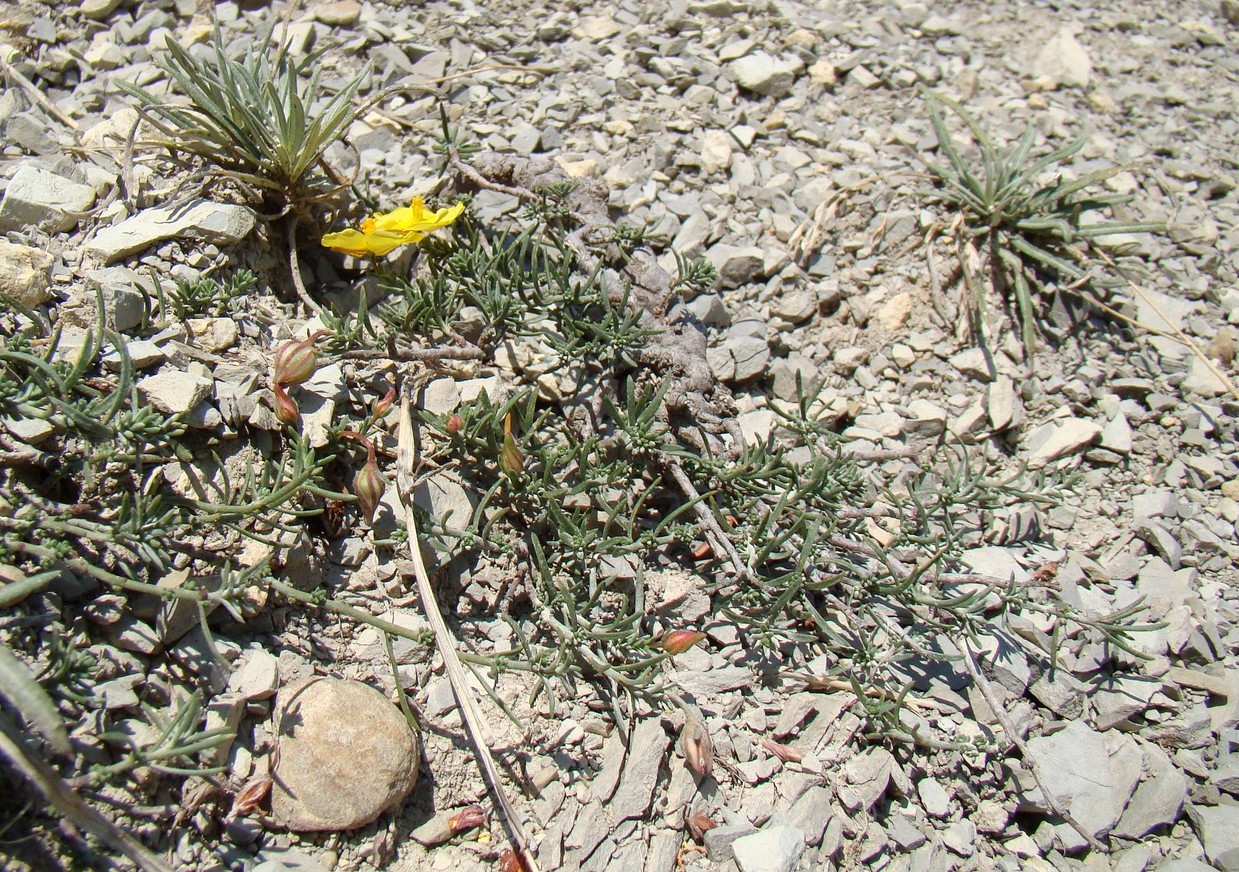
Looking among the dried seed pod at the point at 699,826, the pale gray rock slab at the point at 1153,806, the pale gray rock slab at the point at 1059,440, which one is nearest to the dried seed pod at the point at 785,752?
the dried seed pod at the point at 699,826

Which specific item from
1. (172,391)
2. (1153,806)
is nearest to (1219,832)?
(1153,806)

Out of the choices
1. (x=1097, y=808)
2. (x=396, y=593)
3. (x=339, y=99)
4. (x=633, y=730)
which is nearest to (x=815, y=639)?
(x=633, y=730)

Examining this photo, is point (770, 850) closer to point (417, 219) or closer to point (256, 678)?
point (256, 678)

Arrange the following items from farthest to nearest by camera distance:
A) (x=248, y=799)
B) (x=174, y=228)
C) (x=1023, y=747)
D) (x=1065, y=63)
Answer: (x=1065, y=63) < (x=174, y=228) < (x=1023, y=747) < (x=248, y=799)

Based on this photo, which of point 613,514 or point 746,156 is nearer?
point 613,514

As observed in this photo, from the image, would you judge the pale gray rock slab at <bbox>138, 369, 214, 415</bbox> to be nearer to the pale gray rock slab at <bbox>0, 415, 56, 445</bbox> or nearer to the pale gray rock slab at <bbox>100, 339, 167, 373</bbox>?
the pale gray rock slab at <bbox>100, 339, 167, 373</bbox>

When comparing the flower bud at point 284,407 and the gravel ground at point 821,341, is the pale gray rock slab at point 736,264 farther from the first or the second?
the flower bud at point 284,407

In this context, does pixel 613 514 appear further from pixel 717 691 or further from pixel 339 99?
pixel 339 99
